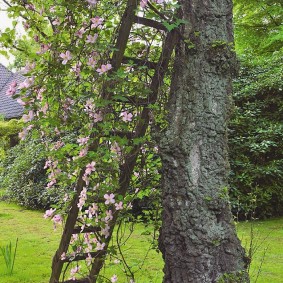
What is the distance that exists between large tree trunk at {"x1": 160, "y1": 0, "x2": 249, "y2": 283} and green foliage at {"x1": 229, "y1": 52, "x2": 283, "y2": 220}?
14.4ft

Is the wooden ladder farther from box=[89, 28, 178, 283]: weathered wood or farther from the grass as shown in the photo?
the grass

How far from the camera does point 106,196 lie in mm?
2373

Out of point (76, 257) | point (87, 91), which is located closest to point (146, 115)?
point (87, 91)

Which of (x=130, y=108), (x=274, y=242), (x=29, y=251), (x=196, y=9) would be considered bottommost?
(x=29, y=251)

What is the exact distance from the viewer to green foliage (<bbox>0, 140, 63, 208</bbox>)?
9.09 metres

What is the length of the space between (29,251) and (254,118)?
445 centimetres

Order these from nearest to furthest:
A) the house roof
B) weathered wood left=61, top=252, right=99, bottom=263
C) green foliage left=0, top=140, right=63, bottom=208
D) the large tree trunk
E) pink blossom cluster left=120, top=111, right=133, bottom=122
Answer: the large tree trunk
pink blossom cluster left=120, top=111, right=133, bottom=122
weathered wood left=61, top=252, right=99, bottom=263
green foliage left=0, top=140, right=63, bottom=208
the house roof

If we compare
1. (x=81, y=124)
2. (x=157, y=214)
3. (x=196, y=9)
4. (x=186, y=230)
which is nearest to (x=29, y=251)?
(x=157, y=214)

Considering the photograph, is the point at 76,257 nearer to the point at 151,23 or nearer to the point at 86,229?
the point at 86,229

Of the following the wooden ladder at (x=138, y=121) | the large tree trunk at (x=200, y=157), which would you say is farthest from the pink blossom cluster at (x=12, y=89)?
the large tree trunk at (x=200, y=157)

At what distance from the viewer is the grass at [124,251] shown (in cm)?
422

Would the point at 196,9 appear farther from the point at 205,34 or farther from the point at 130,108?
the point at 130,108

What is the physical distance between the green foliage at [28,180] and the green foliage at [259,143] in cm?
363

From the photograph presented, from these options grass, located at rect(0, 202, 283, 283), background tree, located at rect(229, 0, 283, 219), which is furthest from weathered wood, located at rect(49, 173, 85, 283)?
background tree, located at rect(229, 0, 283, 219)
